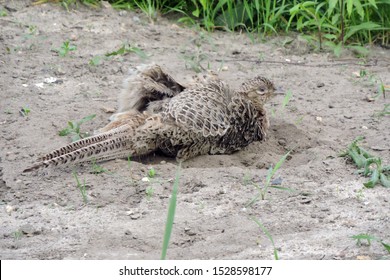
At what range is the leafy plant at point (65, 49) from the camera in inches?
288

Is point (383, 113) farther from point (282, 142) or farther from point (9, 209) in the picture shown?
point (9, 209)

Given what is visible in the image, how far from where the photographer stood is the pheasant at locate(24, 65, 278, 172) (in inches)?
213

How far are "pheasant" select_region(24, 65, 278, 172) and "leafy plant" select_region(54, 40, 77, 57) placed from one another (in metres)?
1.44

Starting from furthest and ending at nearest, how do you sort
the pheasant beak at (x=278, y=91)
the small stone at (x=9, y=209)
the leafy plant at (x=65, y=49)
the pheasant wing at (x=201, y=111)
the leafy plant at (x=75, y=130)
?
the leafy plant at (x=65, y=49) → the pheasant beak at (x=278, y=91) → the leafy plant at (x=75, y=130) → the pheasant wing at (x=201, y=111) → the small stone at (x=9, y=209)

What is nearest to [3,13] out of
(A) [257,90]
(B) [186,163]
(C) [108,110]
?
(C) [108,110]

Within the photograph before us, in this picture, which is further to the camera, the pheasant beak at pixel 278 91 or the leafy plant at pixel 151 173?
the pheasant beak at pixel 278 91

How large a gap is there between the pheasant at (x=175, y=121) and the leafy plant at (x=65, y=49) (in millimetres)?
1445

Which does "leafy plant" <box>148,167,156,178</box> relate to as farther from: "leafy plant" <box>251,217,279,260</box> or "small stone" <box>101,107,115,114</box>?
"small stone" <box>101,107,115,114</box>

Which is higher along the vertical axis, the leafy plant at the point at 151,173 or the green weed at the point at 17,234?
the green weed at the point at 17,234

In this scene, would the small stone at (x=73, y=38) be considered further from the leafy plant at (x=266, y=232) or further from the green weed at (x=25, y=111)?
the leafy plant at (x=266, y=232)

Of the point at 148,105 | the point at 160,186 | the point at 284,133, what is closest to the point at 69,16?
Result: the point at 148,105

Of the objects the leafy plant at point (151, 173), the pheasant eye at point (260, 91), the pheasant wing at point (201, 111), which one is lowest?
the leafy plant at point (151, 173)

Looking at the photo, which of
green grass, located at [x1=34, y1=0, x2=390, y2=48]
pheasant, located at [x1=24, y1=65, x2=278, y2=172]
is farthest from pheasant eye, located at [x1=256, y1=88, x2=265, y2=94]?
green grass, located at [x1=34, y1=0, x2=390, y2=48]

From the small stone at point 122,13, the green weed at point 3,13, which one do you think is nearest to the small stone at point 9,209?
the green weed at point 3,13
